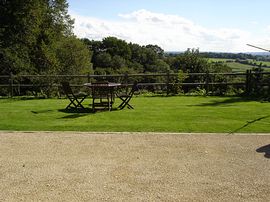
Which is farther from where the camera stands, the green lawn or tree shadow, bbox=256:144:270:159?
the green lawn

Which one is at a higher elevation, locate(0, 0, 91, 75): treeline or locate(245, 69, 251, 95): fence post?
locate(0, 0, 91, 75): treeline

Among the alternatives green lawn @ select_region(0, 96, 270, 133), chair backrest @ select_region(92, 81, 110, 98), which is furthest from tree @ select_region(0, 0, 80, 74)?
chair backrest @ select_region(92, 81, 110, 98)

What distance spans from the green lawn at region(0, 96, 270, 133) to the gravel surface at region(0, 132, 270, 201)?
814mm

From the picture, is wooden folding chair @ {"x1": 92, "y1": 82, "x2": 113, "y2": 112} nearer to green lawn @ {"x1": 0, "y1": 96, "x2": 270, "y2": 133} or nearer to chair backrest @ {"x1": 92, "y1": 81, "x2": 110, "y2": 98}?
Result: chair backrest @ {"x1": 92, "y1": 81, "x2": 110, "y2": 98}

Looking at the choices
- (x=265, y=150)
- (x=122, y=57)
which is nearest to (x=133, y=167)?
(x=265, y=150)

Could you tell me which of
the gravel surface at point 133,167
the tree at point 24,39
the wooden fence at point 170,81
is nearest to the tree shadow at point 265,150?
the gravel surface at point 133,167

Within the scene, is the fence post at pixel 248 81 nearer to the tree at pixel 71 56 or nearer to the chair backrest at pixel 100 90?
the chair backrest at pixel 100 90

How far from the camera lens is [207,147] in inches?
271

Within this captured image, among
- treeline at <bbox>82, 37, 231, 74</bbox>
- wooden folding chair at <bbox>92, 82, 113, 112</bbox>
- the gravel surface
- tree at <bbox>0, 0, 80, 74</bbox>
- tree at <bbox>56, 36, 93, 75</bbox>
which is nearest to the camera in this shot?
the gravel surface

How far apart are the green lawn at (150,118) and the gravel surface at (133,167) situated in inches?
32.1

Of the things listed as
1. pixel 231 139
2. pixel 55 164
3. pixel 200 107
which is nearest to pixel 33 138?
pixel 55 164

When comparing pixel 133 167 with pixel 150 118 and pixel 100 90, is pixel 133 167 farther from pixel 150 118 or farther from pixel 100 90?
pixel 100 90

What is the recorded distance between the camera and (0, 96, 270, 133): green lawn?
28.7 ft

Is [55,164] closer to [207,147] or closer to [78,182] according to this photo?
[78,182]
